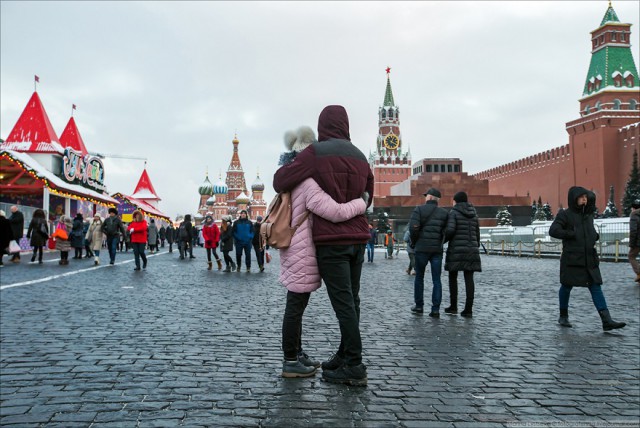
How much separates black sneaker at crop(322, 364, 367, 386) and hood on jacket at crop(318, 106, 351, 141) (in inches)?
54.9

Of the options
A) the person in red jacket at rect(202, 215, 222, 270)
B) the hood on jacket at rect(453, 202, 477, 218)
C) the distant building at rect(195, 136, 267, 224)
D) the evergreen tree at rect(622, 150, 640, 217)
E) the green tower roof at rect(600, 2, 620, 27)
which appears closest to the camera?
the hood on jacket at rect(453, 202, 477, 218)

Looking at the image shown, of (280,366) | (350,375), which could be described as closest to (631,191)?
(280,366)

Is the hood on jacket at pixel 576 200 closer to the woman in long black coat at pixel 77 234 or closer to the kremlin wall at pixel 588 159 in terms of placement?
the woman in long black coat at pixel 77 234

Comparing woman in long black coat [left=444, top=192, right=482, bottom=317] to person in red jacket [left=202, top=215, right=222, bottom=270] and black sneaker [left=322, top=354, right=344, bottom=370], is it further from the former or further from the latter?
person in red jacket [left=202, top=215, right=222, bottom=270]

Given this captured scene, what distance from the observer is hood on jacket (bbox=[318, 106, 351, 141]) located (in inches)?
138

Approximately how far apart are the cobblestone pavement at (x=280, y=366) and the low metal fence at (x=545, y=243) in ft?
34.2

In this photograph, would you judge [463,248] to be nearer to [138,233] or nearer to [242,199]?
[138,233]

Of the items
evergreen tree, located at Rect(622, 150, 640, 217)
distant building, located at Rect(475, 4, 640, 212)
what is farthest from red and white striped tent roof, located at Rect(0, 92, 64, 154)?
distant building, located at Rect(475, 4, 640, 212)

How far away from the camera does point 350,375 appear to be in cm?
335

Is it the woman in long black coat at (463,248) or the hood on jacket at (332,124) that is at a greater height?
the hood on jacket at (332,124)

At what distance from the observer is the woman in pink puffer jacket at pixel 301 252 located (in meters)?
3.33

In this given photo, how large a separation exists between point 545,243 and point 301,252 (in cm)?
1938

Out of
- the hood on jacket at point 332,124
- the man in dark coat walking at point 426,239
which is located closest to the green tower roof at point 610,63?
the man in dark coat walking at point 426,239

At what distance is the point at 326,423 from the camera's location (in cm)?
273
